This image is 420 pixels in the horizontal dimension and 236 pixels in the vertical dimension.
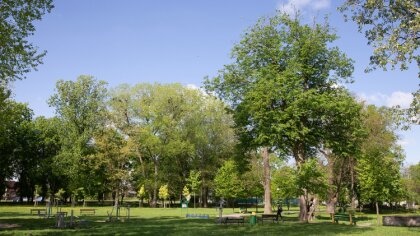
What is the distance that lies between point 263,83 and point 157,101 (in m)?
39.2

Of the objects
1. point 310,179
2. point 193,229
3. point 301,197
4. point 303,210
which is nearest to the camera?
point 193,229

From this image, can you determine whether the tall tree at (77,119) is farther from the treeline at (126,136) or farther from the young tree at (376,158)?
the young tree at (376,158)

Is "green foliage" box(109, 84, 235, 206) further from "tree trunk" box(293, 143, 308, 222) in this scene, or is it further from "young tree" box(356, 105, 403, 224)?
"tree trunk" box(293, 143, 308, 222)

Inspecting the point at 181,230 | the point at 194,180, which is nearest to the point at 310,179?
the point at 181,230

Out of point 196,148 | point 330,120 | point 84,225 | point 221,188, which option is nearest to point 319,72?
point 330,120

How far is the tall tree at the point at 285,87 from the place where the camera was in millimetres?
31188

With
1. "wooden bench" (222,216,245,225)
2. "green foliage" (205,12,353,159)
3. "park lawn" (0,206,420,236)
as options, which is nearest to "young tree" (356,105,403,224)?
"green foliage" (205,12,353,159)

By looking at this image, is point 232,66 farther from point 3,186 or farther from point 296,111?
point 3,186

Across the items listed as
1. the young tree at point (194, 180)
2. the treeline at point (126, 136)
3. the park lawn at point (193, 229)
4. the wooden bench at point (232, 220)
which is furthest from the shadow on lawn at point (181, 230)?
the young tree at point (194, 180)

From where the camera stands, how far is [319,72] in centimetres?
3384

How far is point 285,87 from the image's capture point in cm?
3103

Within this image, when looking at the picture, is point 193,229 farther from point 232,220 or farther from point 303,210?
point 303,210

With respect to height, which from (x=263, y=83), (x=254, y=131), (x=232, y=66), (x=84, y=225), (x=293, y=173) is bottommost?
(x=84, y=225)

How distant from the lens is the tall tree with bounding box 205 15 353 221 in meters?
31.2
